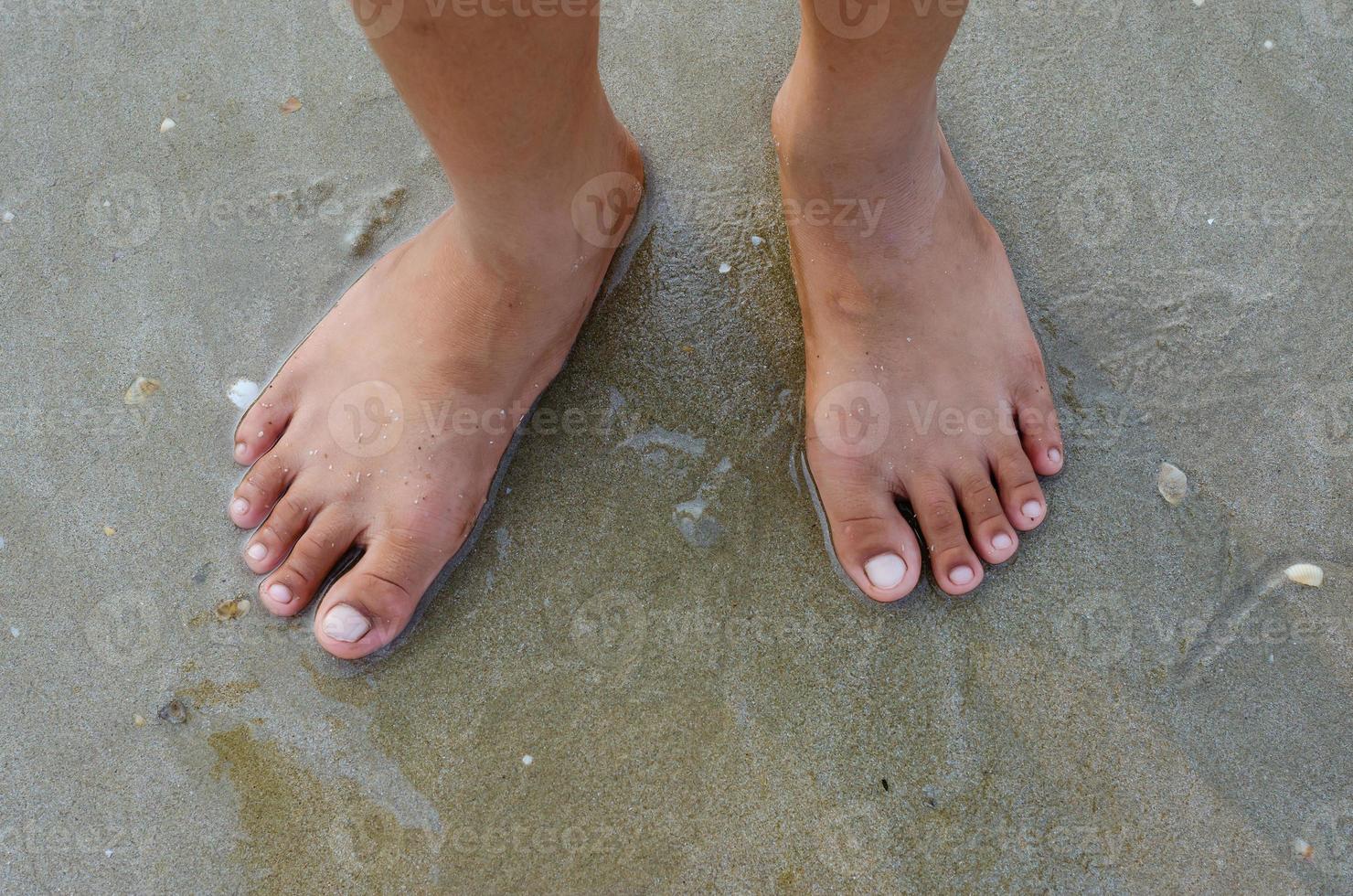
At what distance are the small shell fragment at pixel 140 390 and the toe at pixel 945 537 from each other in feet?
4.52

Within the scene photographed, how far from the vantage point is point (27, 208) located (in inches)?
66.0

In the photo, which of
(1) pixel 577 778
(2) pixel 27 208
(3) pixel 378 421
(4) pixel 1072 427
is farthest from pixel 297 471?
(4) pixel 1072 427

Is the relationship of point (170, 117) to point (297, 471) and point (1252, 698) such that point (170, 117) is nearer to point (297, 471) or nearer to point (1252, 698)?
point (297, 471)

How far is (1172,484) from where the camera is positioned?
146cm

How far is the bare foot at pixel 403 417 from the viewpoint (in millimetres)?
1372

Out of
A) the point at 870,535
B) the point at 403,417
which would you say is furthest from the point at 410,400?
the point at 870,535

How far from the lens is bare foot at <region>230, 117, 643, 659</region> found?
4.50 ft

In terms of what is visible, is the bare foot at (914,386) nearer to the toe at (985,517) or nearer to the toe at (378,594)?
the toe at (985,517)

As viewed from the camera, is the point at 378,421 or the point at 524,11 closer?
the point at 524,11

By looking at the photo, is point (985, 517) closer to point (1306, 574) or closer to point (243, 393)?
point (1306, 574)

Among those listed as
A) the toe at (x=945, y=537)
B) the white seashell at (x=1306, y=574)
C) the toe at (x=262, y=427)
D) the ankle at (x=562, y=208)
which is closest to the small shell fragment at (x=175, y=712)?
the toe at (x=262, y=427)

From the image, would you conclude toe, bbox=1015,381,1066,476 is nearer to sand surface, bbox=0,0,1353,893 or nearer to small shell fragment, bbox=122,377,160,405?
sand surface, bbox=0,0,1353,893

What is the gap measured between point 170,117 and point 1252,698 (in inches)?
89.6

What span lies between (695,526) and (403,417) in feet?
1.73
